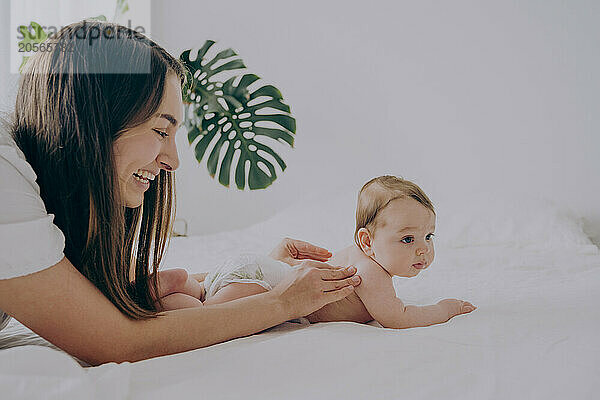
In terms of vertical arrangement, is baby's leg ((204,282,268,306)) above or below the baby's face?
below

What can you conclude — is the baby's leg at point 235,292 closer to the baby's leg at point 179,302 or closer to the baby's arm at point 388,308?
the baby's leg at point 179,302

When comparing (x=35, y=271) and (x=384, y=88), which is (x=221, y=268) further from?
(x=384, y=88)

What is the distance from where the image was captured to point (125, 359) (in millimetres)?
850

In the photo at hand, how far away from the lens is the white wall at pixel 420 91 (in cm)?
238

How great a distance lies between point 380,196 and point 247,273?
30 cm

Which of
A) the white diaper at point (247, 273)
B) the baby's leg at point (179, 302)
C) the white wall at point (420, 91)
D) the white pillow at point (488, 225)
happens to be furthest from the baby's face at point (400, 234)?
the white wall at point (420, 91)

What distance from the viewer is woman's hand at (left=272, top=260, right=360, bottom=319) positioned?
39.6 inches

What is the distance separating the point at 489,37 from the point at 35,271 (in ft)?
7.40

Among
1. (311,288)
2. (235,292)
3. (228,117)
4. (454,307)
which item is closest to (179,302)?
(235,292)

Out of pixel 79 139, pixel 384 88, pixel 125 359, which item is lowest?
pixel 125 359

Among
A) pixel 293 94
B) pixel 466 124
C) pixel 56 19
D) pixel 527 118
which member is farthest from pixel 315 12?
pixel 56 19

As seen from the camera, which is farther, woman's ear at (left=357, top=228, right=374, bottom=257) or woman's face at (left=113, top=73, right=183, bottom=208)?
woman's ear at (left=357, top=228, right=374, bottom=257)

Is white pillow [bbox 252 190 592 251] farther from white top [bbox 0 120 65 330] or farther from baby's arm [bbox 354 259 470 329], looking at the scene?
white top [bbox 0 120 65 330]

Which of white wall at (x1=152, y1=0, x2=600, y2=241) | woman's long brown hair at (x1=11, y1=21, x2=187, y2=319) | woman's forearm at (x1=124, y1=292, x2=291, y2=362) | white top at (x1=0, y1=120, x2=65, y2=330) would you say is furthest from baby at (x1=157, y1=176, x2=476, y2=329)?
white wall at (x1=152, y1=0, x2=600, y2=241)
